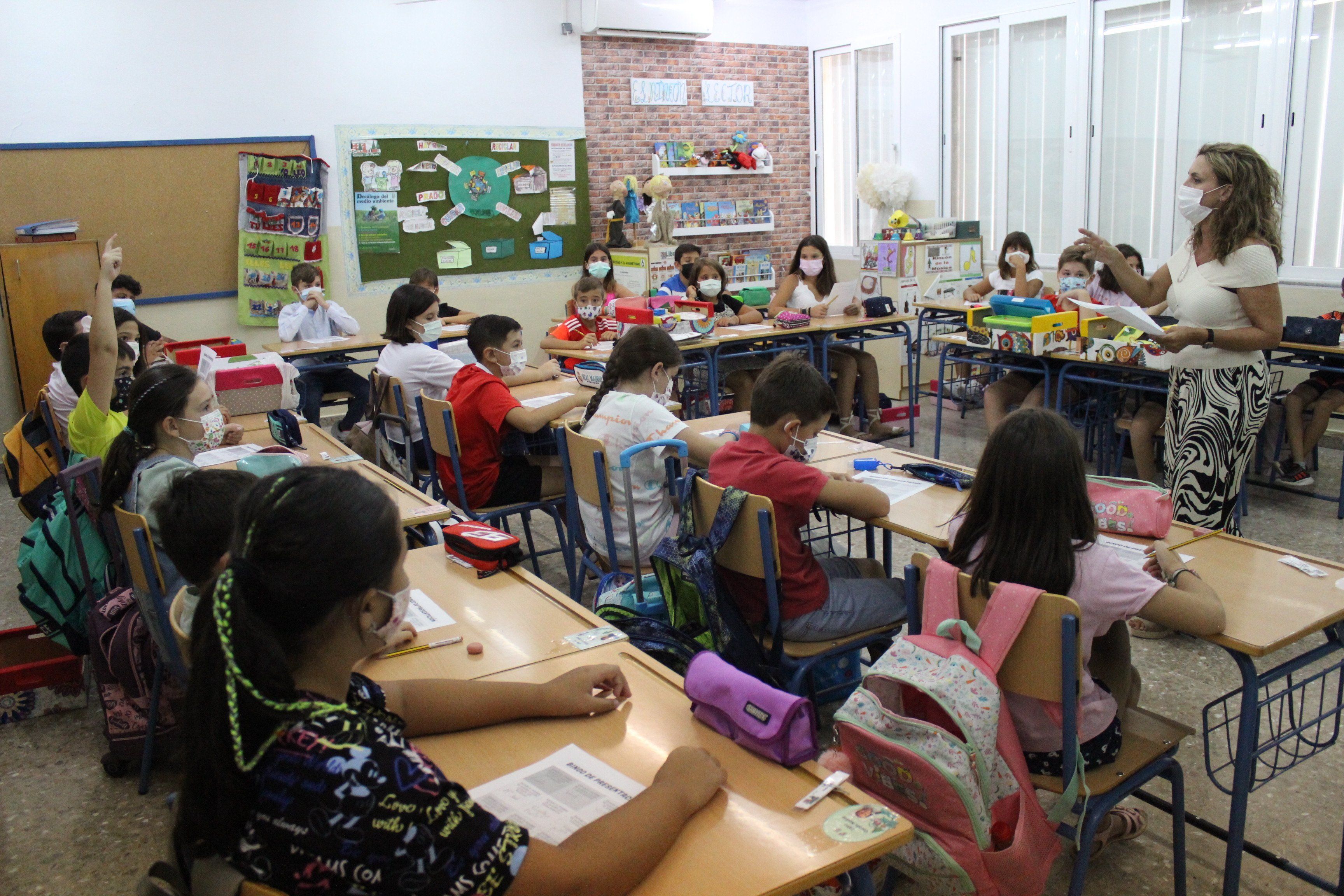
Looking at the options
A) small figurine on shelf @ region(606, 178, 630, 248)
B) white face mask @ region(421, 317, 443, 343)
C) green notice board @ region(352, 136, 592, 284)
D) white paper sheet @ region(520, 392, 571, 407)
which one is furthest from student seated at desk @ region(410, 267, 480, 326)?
white paper sheet @ region(520, 392, 571, 407)

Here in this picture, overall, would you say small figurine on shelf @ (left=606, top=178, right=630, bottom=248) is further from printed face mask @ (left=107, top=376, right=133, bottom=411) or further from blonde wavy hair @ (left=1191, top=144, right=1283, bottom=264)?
blonde wavy hair @ (left=1191, top=144, right=1283, bottom=264)

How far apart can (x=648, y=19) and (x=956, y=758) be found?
813 cm

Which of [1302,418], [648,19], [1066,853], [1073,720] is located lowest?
[1066,853]

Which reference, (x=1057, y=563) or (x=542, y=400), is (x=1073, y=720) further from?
(x=542, y=400)

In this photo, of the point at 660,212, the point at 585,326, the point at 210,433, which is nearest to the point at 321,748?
the point at 210,433

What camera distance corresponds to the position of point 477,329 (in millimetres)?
4352

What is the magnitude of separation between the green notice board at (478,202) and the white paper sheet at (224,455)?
4627 millimetres

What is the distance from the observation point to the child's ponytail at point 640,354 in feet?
10.5

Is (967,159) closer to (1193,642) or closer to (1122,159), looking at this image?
(1122,159)

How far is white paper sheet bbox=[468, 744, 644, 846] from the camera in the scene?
1.29 metres

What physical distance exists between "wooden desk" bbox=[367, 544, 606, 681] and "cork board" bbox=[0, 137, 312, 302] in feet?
18.8

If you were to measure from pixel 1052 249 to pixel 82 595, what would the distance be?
7093 millimetres

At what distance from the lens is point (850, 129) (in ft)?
31.3

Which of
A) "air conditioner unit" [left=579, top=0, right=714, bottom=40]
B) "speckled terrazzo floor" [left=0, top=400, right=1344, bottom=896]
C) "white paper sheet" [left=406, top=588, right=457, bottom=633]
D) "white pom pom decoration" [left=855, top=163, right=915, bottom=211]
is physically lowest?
"speckled terrazzo floor" [left=0, top=400, right=1344, bottom=896]
